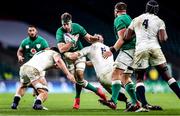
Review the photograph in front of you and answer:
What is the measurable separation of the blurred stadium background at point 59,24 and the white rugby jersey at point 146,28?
16799 millimetres

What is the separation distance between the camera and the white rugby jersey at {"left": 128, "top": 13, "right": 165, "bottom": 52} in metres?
11.4

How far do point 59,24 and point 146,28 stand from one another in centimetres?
2388

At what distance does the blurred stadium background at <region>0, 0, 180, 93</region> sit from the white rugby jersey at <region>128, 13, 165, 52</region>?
1680 cm

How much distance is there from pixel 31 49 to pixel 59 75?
58.9ft

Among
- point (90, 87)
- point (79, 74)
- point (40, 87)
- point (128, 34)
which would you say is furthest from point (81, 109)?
point (128, 34)

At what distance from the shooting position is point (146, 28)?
37.4 feet

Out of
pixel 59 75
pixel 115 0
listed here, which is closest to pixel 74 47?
pixel 59 75

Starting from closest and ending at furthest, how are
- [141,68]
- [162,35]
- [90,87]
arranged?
[162,35] → [141,68] → [90,87]

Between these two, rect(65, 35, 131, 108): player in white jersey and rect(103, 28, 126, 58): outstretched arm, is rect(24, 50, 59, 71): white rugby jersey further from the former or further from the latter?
rect(103, 28, 126, 58): outstretched arm

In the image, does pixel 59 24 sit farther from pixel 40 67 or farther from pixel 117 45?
pixel 117 45

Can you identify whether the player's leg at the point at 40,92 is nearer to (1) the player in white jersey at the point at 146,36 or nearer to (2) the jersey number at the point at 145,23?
(1) the player in white jersey at the point at 146,36

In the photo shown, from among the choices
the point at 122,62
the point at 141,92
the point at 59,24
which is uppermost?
the point at 59,24

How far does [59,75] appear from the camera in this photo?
106 ft

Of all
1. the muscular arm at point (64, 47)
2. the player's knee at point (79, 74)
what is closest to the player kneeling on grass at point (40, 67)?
the muscular arm at point (64, 47)
